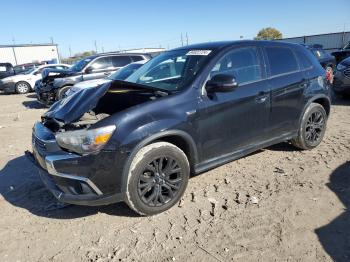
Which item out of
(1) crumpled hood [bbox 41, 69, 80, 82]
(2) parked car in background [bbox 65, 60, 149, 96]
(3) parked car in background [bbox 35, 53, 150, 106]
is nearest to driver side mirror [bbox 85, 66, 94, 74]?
(3) parked car in background [bbox 35, 53, 150, 106]

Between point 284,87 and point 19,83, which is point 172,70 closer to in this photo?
point 284,87

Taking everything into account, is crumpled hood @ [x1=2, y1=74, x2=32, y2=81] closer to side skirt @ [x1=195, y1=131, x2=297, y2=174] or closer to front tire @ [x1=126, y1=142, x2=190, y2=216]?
side skirt @ [x1=195, y1=131, x2=297, y2=174]

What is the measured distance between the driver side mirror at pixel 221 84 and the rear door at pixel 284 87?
103 centimetres

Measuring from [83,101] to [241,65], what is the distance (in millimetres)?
2053

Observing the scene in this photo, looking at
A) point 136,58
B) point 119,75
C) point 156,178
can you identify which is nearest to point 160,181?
point 156,178

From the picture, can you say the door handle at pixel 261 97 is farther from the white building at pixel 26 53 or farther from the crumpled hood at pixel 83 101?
the white building at pixel 26 53

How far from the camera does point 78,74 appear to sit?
12.1 meters

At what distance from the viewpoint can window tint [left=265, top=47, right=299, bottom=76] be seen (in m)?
4.97

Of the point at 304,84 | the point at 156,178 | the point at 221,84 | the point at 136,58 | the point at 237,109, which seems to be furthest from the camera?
the point at 136,58

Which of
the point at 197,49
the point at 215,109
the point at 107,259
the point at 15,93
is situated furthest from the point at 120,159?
the point at 15,93

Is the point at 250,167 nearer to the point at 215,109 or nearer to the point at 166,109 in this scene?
the point at 215,109

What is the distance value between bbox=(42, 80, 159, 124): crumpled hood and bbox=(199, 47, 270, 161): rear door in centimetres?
78

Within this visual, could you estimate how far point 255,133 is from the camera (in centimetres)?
473

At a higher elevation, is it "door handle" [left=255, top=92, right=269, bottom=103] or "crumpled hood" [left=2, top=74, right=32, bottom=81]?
"door handle" [left=255, top=92, right=269, bottom=103]
